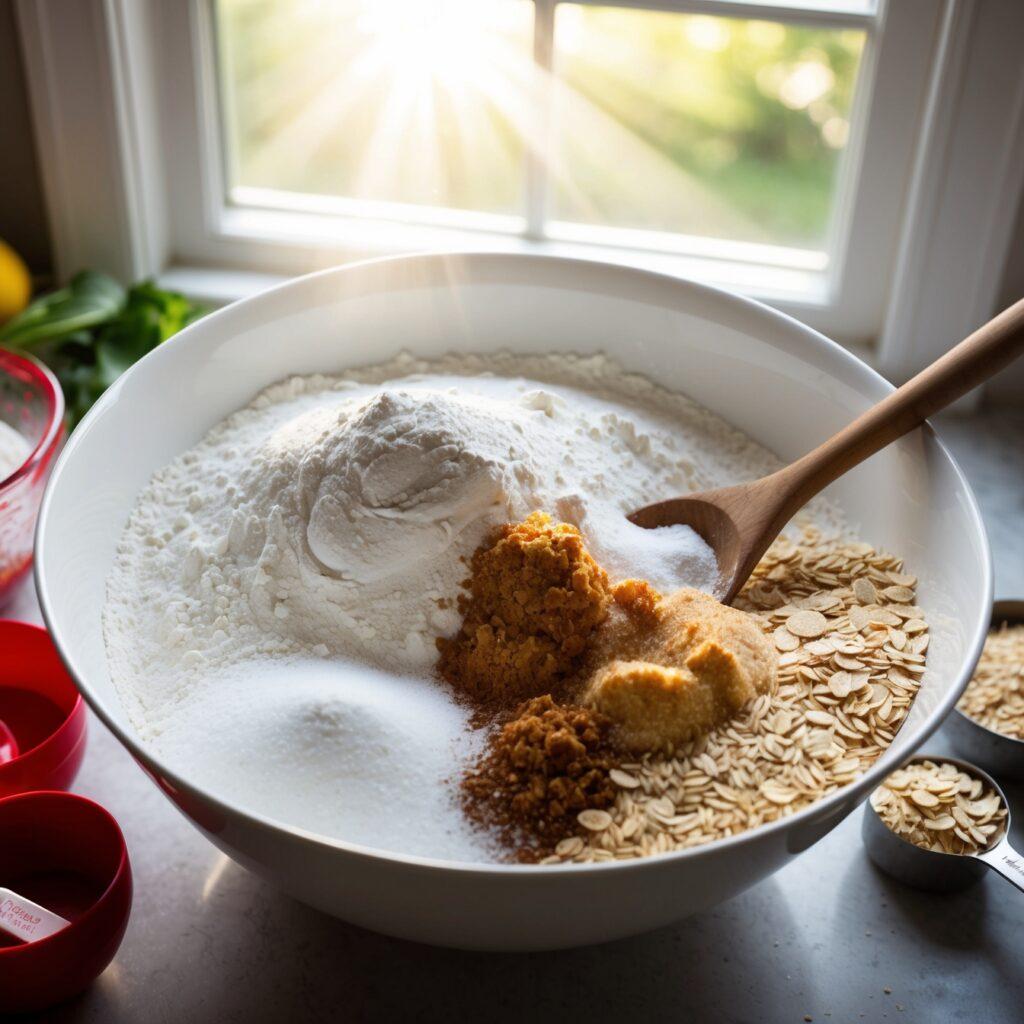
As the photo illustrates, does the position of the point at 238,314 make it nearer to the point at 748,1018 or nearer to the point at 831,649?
the point at 831,649

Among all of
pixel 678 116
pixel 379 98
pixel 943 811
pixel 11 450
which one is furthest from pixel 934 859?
pixel 678 116

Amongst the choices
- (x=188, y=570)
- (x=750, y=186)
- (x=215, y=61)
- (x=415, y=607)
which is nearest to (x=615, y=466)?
(x=415, y=607)

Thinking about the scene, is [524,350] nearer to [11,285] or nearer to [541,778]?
[541,778]

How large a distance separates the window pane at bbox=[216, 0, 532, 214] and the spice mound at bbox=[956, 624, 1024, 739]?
779 millimetres

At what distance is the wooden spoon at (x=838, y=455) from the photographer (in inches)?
32.3

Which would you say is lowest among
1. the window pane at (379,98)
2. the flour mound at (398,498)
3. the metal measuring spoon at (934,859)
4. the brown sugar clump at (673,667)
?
the metal measuring spoon at (934,859)

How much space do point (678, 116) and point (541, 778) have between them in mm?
1333

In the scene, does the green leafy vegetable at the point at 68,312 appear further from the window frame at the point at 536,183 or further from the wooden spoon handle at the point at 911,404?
the wooden spoon handle at the point at 911,404

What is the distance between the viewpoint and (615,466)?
94 cm

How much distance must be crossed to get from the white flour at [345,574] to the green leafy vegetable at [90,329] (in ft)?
1.17

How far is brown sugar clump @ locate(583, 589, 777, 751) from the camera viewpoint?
0.70m

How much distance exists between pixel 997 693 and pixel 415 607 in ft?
1.66

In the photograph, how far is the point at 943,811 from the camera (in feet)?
2.74

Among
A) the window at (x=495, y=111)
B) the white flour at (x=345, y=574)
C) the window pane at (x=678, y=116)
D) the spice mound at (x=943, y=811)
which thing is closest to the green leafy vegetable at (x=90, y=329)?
the window at (x=495, y=111)
